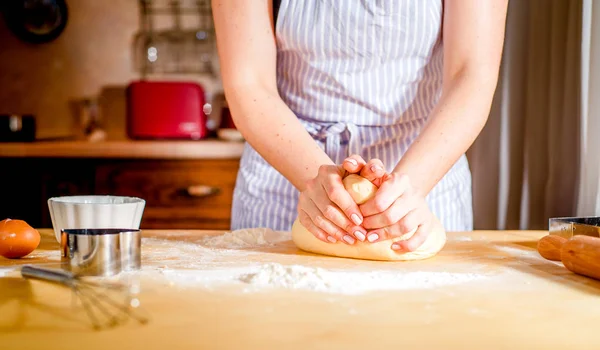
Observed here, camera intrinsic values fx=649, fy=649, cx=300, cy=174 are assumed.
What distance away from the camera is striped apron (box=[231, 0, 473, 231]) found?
123 centimetres

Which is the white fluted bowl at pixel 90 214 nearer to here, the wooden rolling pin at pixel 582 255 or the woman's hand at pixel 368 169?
the woman's hand at pixel 368 169

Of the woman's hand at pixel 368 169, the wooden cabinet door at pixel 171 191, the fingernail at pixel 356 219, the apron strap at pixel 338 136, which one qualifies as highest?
the apron strap at pixel 338 136

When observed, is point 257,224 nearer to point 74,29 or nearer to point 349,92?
point 349,92

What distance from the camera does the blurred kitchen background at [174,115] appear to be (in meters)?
1.64

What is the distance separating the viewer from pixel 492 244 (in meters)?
0.98

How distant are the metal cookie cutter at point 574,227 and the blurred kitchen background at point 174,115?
601mm

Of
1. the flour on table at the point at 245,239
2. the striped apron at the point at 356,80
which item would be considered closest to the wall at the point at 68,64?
the striped apron at the point at 356,80

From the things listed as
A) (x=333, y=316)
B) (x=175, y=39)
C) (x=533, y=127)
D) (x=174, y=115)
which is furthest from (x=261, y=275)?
(x=175, y=39)

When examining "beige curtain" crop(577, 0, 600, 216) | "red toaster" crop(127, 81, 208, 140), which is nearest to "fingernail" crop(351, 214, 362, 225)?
"beige curtain" crop(577, 0, 600, 216)

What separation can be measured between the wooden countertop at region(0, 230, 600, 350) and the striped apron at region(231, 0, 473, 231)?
46 centimetres

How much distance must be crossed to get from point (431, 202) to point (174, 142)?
1304 millimetres

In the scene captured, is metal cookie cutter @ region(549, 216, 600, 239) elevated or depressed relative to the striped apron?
depressed

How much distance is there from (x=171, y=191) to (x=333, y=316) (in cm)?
175

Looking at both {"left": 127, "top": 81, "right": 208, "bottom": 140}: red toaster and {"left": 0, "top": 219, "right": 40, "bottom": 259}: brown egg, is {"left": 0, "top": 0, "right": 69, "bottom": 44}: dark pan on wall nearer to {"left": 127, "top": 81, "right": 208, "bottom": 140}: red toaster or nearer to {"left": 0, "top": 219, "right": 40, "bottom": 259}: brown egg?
{"left": 127, "top": 81, "right": 208, "bottom": 140}: red toaster
